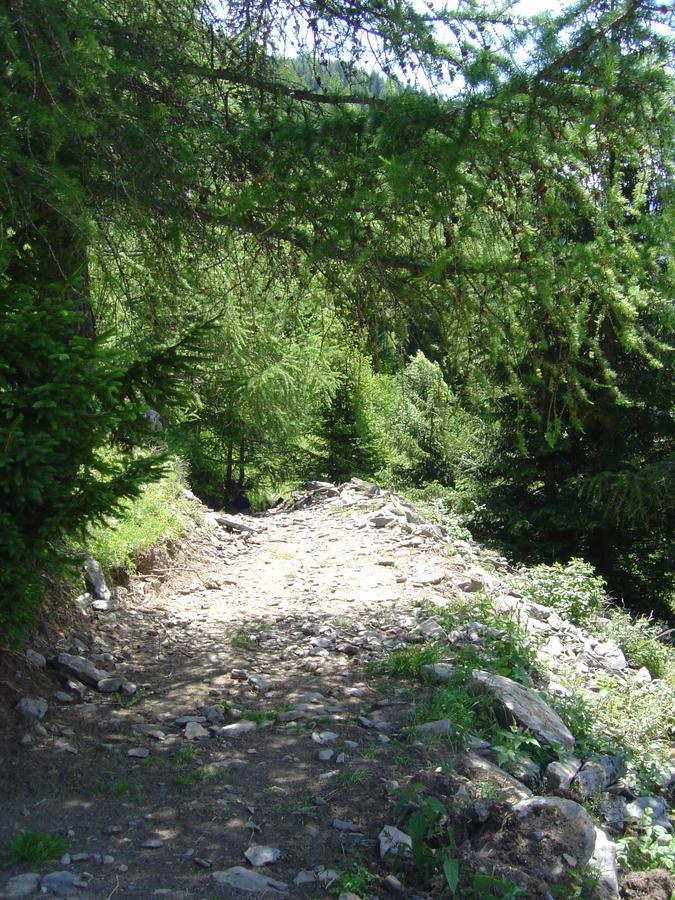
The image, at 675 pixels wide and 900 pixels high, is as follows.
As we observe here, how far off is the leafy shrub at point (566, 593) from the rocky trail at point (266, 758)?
1097 mm

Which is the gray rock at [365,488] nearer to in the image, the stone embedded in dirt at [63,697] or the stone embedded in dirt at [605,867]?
the stone embedded in dirt at [63,697]

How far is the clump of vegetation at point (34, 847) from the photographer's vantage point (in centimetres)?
300

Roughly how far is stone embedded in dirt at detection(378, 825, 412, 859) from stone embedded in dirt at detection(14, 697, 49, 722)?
6.45 ft

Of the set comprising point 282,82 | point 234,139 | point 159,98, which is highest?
point 282,82

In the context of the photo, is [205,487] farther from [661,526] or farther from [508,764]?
[508,764]

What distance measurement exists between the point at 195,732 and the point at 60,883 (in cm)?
142

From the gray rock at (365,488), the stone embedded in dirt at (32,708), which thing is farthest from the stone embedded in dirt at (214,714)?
the gray rock at (365,488)

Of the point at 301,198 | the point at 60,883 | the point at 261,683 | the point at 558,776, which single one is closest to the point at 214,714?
the point at 261,683

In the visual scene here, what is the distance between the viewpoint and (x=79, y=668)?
4766mm

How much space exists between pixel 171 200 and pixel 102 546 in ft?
10.4

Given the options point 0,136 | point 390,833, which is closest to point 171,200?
point 0,136

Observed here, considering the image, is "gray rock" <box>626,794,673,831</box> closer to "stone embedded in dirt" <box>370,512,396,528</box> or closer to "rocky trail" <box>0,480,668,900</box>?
"rocky trail" <box>0,480,668,900</box>

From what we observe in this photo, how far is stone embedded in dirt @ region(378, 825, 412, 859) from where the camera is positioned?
3150 millimetres

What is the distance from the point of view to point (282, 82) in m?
5.11
